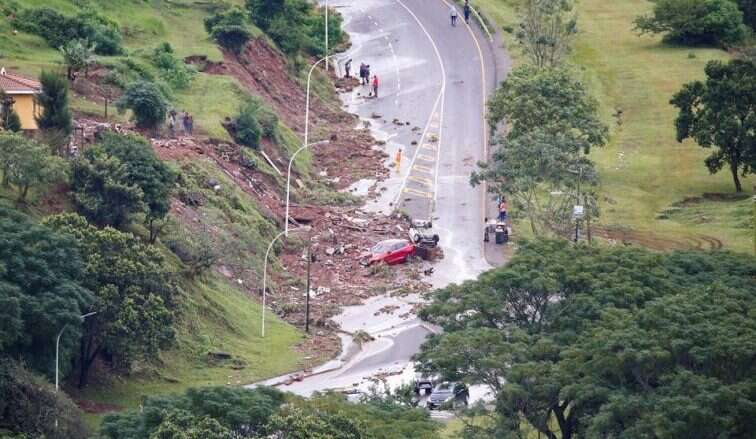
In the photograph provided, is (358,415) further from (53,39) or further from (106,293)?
(53,39)

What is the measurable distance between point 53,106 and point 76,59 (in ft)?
48.8

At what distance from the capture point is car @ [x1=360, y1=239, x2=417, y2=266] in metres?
108

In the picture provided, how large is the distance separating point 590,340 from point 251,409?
1421 centimetres

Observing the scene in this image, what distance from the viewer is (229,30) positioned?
436 ft

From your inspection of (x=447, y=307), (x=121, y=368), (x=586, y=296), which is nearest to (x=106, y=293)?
(x=121, y=368)

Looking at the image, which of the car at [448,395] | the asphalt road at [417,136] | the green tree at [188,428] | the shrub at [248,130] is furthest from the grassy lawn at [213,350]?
the shrub at [248,130]

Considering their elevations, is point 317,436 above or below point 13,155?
below

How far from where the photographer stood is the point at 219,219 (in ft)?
348

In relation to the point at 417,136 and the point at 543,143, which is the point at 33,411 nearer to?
the point at 543,143

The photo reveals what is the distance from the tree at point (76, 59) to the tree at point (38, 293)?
2906cm

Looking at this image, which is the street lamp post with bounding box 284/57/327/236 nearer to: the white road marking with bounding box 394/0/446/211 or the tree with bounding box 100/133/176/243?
the white road marking with bounding box 394/0/446/211

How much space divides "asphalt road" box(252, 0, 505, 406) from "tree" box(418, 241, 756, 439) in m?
7.96

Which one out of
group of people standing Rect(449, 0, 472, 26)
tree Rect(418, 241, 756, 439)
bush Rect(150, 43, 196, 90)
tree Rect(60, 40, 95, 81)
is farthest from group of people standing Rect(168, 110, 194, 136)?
group of people standing Rect(449, 0, 472, 26)

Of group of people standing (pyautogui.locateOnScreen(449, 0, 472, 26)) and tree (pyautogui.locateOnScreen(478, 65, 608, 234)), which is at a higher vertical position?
group of people standing (pyautogui.locateOnScreen(449, 0, 472, 26))
